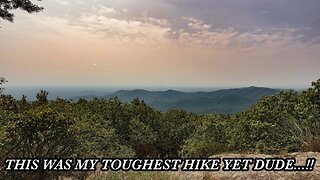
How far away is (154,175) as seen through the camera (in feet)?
25.2

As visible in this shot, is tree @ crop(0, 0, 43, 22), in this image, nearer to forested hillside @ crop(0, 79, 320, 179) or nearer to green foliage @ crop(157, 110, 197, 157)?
forested hillside @ crop(0, 79, 320, 179)

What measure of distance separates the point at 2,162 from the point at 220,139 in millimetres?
18886

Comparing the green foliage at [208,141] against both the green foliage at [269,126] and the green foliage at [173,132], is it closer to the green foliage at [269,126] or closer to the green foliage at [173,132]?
the green foliage at [269,126]

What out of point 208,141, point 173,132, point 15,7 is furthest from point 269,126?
point 173,132

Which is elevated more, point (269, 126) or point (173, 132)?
point (269, 126)

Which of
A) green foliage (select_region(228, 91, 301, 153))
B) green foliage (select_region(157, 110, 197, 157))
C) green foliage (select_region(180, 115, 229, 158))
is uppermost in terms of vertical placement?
green foliage (select_region(228, 91, 301, 153))

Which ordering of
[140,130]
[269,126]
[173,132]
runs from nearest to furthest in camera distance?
[269,126]
[140,130]
[173,132]

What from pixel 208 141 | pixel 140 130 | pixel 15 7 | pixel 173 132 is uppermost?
pixel 15 7

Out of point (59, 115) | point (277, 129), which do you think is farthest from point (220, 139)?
point (59, 115)

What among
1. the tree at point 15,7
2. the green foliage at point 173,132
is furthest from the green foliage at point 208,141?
the tree at point 15,7

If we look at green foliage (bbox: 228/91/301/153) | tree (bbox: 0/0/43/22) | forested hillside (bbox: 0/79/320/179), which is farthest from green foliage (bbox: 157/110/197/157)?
tree (bbox: 0/0/43/22)

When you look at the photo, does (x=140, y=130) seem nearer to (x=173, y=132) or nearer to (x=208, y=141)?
(x=173, y=132)

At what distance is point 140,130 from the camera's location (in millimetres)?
33375

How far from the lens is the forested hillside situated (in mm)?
12328
